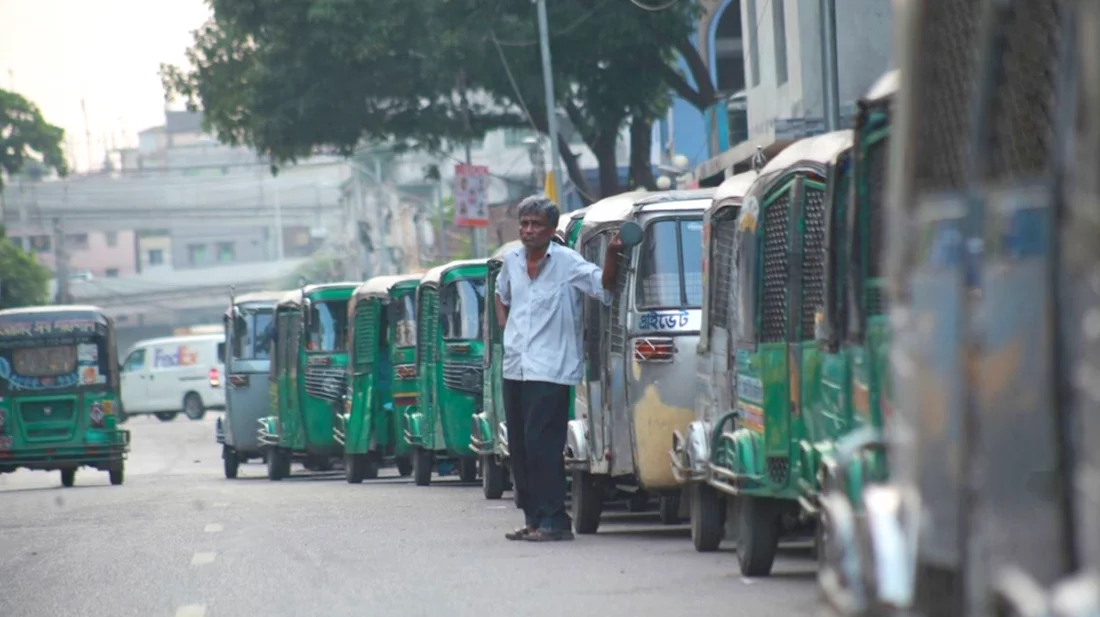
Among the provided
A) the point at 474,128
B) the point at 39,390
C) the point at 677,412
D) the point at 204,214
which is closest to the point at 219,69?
the point at 474,128

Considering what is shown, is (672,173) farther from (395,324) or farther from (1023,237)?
(1023,237)

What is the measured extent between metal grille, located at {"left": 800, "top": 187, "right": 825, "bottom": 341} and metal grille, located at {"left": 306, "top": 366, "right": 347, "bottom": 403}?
16.7 meters

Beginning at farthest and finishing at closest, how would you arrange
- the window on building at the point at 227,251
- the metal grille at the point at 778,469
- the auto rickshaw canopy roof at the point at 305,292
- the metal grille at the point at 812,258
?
the window on building at the point at 227,251 → the auto rickshaw canopy roof at the point at 305,292 → the metal grille at the point at 778,469 → the metal grille at the point at 812,258

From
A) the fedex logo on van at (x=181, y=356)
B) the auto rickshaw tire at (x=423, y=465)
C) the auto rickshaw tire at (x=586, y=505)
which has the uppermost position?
the fedex logo on van at (x=181, y=356)

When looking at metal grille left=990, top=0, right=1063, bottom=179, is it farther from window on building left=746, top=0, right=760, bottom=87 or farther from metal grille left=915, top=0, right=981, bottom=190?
window on building left=746, top=0, right=760, bottom=87

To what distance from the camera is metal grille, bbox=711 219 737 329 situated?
1132 cm

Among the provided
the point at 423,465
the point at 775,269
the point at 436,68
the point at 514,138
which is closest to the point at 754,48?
the point at 436,68

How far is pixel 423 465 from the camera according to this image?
2228cm

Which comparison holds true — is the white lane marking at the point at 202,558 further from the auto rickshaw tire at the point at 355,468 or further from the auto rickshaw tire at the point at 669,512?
the auto rickshaw tire at the point at 355,468

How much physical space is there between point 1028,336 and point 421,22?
30756 millimetres

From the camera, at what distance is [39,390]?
87.7ft

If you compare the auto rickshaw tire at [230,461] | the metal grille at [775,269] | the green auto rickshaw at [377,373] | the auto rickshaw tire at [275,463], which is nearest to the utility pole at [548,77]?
the auto rickshaw tire at [230,461]

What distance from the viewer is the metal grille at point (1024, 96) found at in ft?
14.5

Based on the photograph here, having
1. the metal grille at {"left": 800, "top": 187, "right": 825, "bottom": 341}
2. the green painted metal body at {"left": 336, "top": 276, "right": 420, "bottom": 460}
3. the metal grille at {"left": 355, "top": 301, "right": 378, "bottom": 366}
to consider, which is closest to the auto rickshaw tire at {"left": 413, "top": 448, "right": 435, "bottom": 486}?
the green painted metal body at {"left": 336, "top": 276, "right": 420, "bottom": 460}
